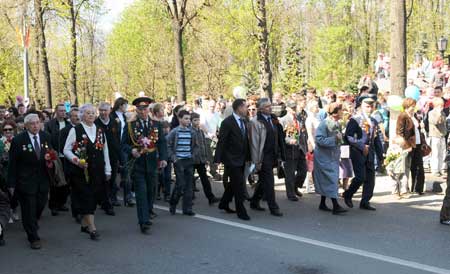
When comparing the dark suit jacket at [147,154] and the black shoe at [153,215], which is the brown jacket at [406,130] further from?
the black shoe at [153,215]

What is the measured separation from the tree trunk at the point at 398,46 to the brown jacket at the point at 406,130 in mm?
2959

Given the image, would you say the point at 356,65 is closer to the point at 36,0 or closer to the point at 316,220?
the point at 36,0

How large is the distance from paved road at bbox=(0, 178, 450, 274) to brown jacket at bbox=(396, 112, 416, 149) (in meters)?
1.39

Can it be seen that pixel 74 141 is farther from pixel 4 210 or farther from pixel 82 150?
pixel 4 210

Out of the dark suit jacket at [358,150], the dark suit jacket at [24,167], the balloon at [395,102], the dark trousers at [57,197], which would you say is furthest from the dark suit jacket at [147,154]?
→ the balloon at [395,102]

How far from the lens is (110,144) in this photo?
9.58m

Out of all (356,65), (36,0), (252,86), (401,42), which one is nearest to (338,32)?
(356,65)

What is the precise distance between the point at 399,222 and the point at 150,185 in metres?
3.77

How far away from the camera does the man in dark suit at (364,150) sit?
9508mm

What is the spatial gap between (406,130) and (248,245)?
4721 millimetres

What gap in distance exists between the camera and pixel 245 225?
338 inches

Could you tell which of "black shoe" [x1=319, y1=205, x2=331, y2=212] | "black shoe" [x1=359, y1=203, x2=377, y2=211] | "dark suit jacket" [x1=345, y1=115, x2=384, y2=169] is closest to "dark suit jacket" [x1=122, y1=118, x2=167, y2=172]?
"black shoe" [x1=319, y1=205, x2=331, y2=212]

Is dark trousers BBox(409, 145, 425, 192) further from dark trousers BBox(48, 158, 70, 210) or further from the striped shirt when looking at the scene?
dark trousers BBox(48, 158, 70, 210)

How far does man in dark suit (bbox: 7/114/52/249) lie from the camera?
24.7 feet
